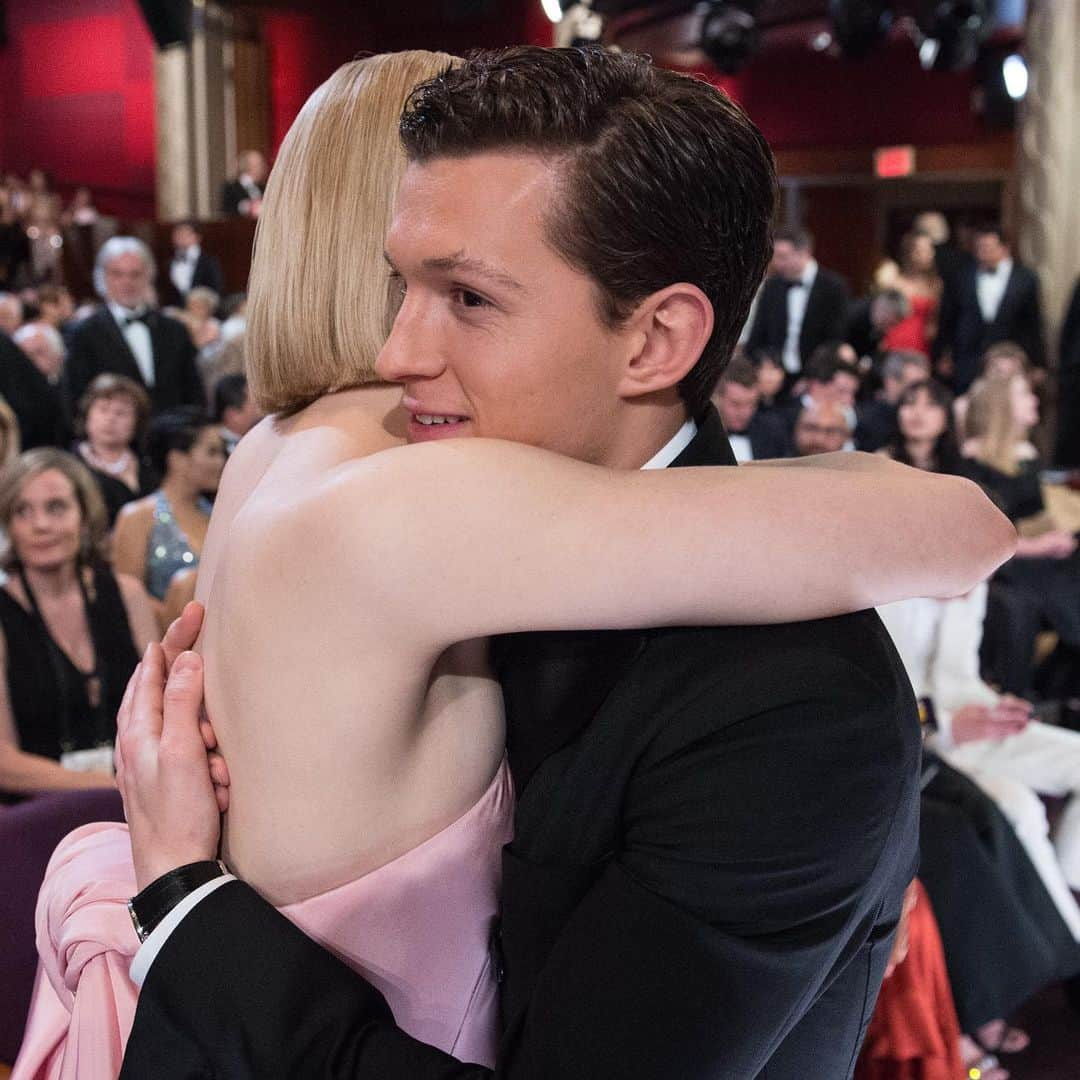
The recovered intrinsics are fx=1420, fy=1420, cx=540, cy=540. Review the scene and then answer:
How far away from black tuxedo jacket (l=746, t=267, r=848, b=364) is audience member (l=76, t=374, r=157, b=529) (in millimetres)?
4264

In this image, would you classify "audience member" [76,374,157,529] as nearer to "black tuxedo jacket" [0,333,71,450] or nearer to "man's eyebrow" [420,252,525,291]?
"black tuxedo jacket" [0,333,71,450]

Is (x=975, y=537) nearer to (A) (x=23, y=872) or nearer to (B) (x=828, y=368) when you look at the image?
(A) (x=23, y=872)

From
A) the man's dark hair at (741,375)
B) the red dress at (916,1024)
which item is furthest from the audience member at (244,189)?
the red dress at (916,1024)

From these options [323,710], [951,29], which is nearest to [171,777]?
[323,710]

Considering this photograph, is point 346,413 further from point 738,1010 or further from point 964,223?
point 964,223

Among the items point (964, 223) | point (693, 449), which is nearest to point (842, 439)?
point (693, 449)

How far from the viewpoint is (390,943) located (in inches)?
47.2

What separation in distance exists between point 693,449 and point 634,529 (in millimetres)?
230

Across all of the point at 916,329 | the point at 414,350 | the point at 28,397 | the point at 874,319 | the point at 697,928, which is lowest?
the point at 916,329

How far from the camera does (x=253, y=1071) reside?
108 cm

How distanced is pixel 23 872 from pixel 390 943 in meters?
1.15

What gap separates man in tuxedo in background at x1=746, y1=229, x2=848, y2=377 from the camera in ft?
29.0

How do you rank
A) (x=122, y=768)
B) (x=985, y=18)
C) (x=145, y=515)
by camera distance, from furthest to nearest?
(x=985, y=18) < (x=145, y=515) < (x=122, y=768)

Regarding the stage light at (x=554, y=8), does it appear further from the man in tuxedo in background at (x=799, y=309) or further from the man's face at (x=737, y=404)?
the man's face at (x=737, y=404)
